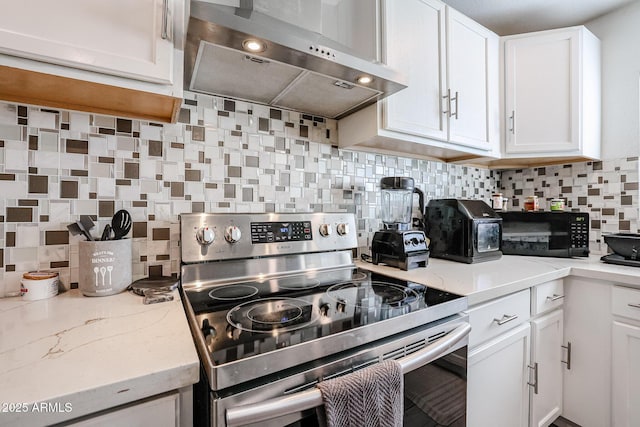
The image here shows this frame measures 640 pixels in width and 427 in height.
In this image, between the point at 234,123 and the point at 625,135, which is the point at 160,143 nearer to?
the point at 234,123

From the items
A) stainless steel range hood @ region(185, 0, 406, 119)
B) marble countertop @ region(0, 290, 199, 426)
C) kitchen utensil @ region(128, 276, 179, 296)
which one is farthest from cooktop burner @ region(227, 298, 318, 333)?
stainless steel range hood @ region(185, 0, 406, 119)

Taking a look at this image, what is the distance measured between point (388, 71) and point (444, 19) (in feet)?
2.18

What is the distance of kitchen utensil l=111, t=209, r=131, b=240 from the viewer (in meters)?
0.96

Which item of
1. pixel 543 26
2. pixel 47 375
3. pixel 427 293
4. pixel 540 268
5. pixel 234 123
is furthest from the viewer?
pixel 543 26

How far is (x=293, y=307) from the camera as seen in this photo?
832 millimetres

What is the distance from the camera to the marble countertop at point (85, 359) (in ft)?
1.44

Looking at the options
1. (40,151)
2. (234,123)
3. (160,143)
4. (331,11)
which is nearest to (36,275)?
(40,151)

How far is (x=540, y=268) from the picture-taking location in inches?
54.0

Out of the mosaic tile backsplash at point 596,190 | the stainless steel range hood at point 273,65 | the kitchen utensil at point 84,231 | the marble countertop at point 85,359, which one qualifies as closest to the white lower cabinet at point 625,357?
the mosaic tile backsplash at point 596,190

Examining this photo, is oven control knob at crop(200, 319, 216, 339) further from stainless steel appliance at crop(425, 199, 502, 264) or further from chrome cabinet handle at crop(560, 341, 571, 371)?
chrome cabinet handle at crop(560, 341, 571, 371)

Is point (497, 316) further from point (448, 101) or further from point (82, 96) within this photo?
point (82, 96)

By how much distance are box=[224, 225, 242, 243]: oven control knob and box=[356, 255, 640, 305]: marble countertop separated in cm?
58

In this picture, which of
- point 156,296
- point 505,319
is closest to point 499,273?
point 505,319

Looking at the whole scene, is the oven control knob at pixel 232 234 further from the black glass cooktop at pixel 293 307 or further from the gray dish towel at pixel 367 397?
the gray dish towel at pixel 367 397
